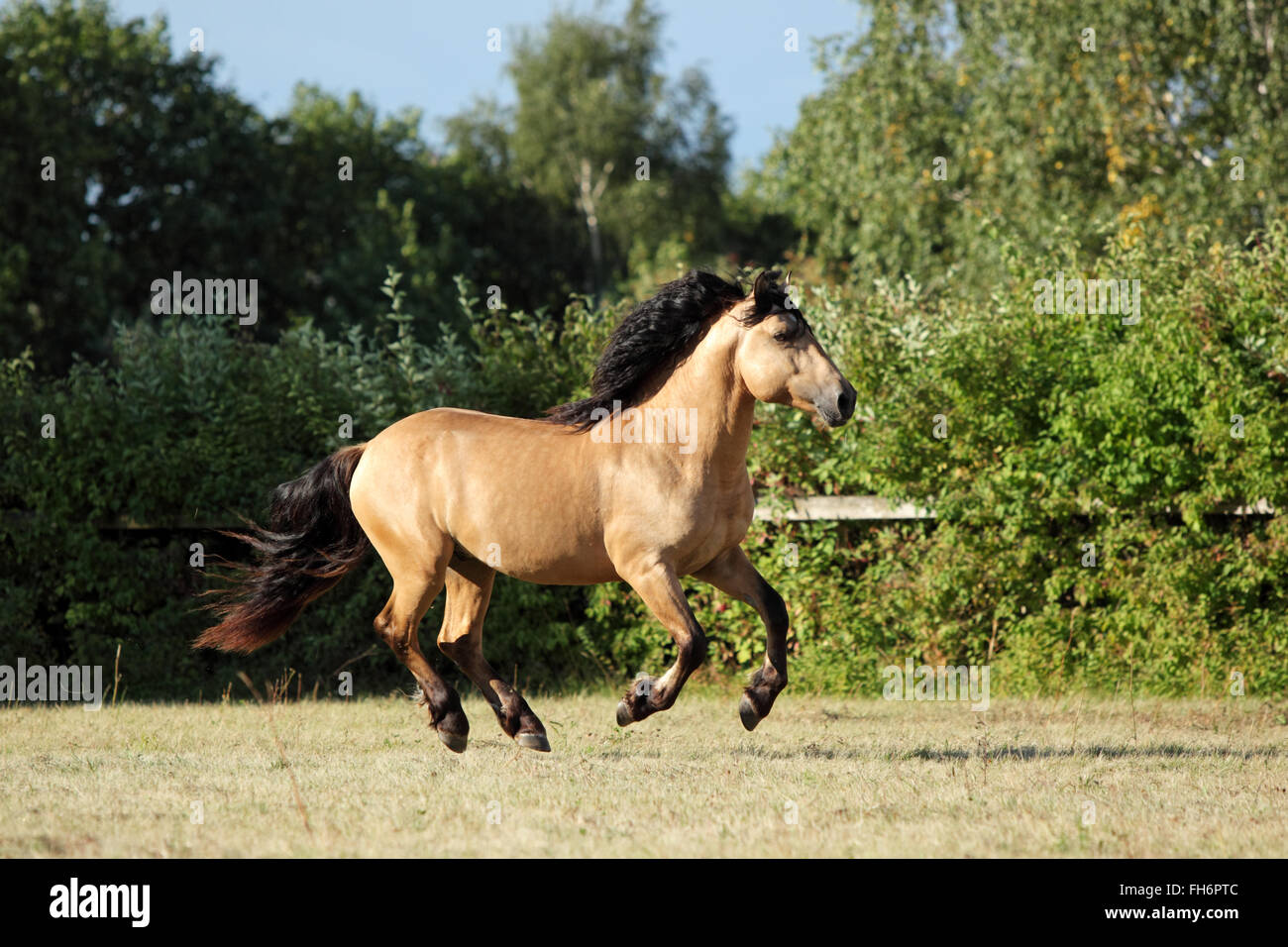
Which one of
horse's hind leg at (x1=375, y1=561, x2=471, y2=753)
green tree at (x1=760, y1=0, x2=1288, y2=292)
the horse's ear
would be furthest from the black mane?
green tree at (x1=760, y1=0, x2=1288, y2=292)

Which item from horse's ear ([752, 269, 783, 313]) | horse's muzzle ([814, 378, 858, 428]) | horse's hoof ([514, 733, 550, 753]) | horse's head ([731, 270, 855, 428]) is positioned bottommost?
horse's hoof ([514, 733, 550, 753])

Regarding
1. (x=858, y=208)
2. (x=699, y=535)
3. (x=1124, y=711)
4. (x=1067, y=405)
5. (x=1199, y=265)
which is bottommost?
A: (x=1124, y=711)

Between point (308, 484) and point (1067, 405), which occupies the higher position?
point (1067, 405)

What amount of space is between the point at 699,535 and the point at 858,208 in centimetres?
2347

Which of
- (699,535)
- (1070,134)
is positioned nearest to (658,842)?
(699,535)

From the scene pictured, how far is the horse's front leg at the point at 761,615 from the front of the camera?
21.4ft

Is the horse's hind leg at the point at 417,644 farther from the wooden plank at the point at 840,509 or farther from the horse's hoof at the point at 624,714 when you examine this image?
the wooden plank at the point at 840,509

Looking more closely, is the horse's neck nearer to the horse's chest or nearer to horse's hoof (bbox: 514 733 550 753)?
the horse's chest

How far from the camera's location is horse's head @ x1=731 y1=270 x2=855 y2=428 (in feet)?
20.8

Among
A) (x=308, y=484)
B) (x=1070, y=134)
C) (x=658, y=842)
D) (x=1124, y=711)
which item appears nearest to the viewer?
(x=658, y=842)

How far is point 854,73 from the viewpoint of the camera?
2816 cm

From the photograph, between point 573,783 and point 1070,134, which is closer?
point 573,783

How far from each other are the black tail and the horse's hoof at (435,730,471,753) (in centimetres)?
121

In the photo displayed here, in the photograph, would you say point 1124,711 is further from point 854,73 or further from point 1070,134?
point 854,73
